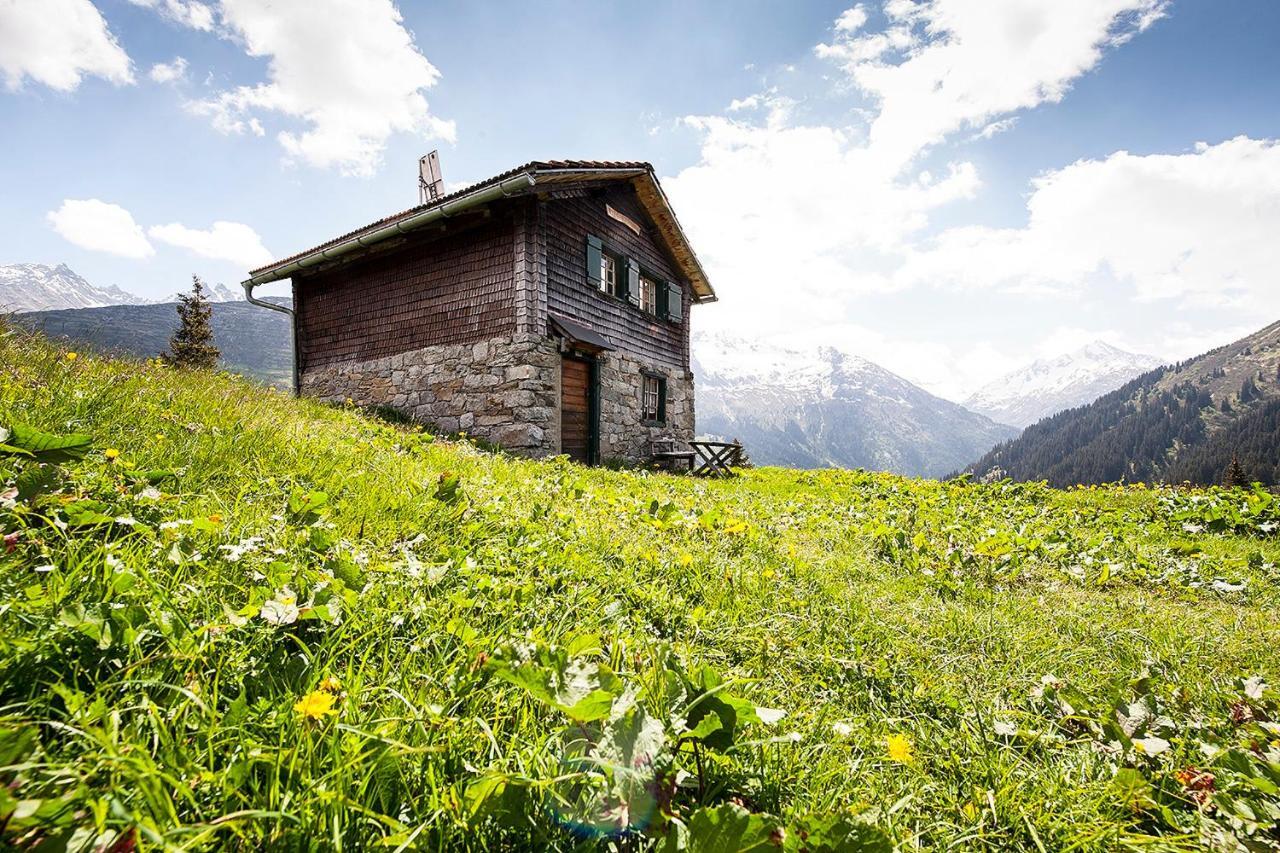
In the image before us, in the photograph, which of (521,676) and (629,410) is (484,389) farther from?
(521,676)

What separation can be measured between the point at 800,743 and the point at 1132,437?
197 metres

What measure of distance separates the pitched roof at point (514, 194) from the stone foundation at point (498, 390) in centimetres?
280

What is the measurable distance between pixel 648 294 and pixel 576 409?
5.38 metres

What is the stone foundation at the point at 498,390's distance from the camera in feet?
36.9

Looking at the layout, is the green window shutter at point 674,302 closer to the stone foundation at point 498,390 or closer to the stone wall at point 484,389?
the stone foundation at point 498,390

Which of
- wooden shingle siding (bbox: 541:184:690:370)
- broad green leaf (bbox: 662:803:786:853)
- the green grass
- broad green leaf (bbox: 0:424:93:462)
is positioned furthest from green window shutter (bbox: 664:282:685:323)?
broad green leaf (bbox: 662:803:786:853)

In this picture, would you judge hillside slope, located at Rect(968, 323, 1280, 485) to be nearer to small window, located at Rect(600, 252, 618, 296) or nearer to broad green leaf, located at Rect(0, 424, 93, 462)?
small window, located at Rect(600, 252, 618, 296)

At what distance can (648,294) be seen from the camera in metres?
16.2

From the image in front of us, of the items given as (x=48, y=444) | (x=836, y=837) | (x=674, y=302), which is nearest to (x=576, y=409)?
(x=674, y=302)

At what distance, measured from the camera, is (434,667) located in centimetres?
176

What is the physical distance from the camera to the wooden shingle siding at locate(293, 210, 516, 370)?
38.8 feet

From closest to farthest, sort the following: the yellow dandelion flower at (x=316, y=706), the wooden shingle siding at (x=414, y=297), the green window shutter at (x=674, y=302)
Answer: the yellow dandelion flower at (x=316, y=706) → the wooden shingle siding at (x=414, y=297) → the green window shutter at (x=674, y=302)

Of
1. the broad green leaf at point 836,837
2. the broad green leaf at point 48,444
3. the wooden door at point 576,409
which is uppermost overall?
the wooden door at point 576,409

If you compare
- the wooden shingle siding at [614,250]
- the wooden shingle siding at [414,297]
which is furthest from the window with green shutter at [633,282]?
the wooden shingle siding at [414,297]
